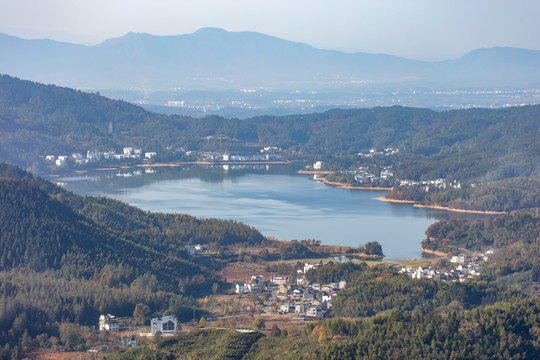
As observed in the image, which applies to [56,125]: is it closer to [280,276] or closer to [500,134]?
[500,134]

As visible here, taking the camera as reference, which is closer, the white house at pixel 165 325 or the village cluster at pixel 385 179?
the white house at pixel 165 325

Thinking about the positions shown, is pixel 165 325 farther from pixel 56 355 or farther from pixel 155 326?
pixel 56 355

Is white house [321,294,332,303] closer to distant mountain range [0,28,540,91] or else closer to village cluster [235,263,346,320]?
village cluster [235,263,346,320]

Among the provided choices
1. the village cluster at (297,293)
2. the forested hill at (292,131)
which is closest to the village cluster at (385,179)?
the forested hill at (292,131)

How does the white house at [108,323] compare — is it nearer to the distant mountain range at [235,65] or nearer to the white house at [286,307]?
the white house at [286,307]

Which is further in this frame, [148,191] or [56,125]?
[56,125]

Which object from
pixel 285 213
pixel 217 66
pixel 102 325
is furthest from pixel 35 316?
pixel 217 66

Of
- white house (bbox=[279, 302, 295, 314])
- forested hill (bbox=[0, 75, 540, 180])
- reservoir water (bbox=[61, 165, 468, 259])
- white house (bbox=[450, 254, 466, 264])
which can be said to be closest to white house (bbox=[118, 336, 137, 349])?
white house (bbox=[279, 302, 295, 314])
